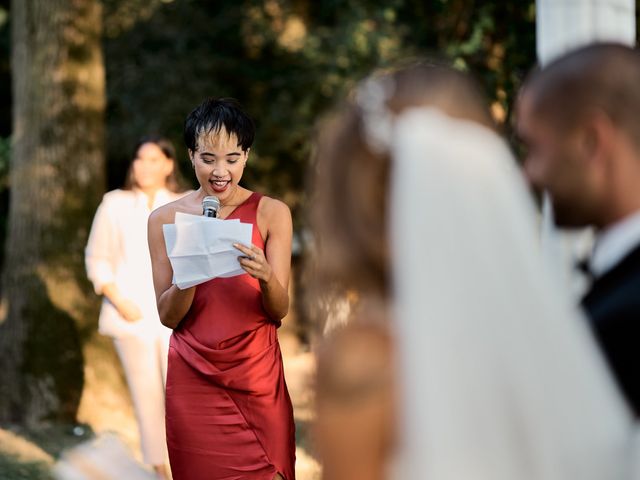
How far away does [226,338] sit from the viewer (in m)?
5.03

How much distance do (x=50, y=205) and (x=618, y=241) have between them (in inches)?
332

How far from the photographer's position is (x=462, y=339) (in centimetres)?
166

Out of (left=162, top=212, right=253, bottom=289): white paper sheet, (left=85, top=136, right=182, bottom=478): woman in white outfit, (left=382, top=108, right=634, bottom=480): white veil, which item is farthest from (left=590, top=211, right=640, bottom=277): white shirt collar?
(left=85, top=136, right=182, bottom=478): woman in white outfit

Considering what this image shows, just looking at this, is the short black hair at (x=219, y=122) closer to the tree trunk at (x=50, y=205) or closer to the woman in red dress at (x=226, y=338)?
the woman in red dress at (x=226, y=338)

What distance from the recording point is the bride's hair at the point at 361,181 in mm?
1805

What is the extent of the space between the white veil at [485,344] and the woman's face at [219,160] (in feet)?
10.8

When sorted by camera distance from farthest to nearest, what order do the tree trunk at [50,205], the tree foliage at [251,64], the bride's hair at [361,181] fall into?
the tree foliage at [251,64] → the tree trunk at [50,205] → the bride's hair at [361,181]

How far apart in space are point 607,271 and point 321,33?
14.7 m

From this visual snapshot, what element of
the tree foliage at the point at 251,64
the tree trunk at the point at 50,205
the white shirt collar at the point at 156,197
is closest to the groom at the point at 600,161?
the white shirt collar at the point at 156,197

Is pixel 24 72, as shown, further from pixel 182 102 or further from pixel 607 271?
pixel 607 271

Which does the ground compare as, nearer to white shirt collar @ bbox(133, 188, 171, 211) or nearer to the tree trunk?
the tree trunk

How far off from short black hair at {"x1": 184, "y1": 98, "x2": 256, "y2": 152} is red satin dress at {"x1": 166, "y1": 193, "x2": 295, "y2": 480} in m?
0.28

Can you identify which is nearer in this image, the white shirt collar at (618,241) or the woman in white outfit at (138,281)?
the white shirt collar at (618,241)

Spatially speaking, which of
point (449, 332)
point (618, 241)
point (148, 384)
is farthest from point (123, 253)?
point (449, 332)
